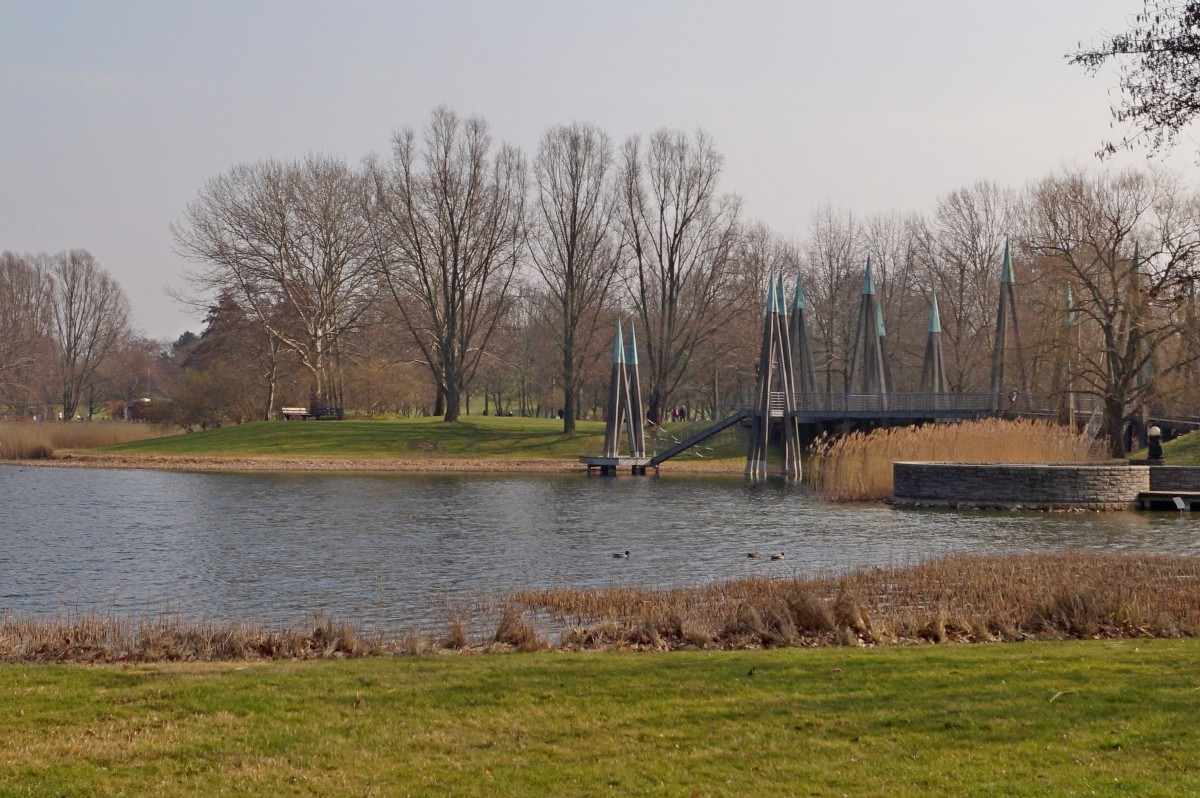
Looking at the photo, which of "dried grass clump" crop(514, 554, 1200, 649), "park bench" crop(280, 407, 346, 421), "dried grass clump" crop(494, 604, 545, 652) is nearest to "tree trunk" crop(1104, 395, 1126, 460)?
"dried grass clump" crop(514, 554, 1200, 649)

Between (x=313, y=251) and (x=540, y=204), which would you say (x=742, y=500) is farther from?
(x=313, y=251)

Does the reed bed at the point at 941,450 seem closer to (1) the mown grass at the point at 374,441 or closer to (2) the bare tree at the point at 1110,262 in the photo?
(2) the bare tree at the point at 1110,262

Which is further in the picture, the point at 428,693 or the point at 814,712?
the point at 428,693

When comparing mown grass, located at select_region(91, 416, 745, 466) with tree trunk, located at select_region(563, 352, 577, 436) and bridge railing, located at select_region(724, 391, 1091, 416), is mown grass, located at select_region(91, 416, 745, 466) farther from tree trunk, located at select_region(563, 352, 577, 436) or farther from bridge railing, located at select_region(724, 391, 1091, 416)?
bridge railing, located at select_region(724, 391, 1091, 416)

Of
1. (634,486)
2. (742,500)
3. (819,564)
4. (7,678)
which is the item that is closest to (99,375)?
(634,486)

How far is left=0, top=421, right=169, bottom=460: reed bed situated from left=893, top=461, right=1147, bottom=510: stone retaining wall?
4454cm

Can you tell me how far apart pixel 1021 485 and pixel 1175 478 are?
241 inches

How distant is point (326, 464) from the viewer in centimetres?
5650

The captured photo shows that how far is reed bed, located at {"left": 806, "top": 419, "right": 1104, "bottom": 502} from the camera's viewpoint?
38.7m

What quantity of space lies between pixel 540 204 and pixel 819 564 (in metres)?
47.0

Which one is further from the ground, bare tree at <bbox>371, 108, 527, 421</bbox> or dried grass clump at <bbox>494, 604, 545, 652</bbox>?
bare tree at <bbox>371, 108, 527, 421</bbox>

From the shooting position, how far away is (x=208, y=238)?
6906 cm

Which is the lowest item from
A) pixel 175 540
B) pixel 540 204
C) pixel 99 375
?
pixel 175 540

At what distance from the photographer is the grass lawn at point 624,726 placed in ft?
25.5
